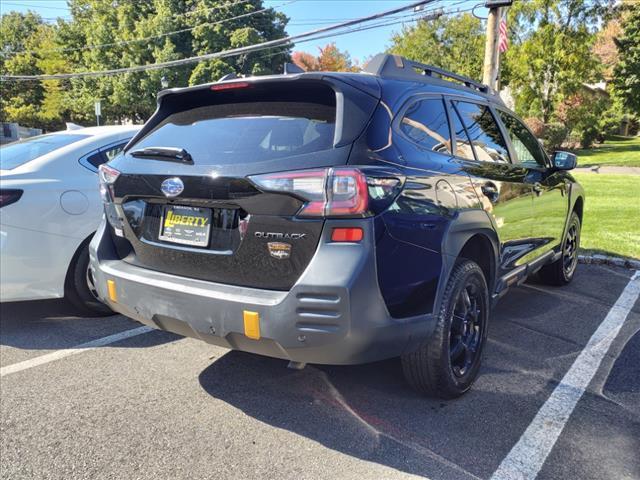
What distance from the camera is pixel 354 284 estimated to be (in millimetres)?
2225

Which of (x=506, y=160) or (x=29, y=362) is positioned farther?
(x=506, y=160)

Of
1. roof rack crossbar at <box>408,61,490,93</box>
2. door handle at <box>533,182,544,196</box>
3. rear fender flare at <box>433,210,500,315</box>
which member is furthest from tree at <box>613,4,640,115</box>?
rear fender flare at <box>433,210,500,315</box>

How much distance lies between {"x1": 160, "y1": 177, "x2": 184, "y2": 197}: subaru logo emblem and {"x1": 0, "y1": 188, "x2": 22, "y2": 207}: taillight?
188 centimetres

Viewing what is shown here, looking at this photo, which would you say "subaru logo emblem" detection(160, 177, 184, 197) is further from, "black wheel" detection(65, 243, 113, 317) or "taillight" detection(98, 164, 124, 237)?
"black wheel" detection(65, 243, 113, 317)

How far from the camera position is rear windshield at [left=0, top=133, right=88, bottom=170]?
427 cm

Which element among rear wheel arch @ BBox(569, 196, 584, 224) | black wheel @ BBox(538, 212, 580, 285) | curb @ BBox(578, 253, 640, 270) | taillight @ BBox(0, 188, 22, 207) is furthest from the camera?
curb @ BBox(578, 253, 640, 270)

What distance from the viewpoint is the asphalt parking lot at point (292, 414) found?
2451mm

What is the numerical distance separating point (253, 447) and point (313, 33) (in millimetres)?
14904

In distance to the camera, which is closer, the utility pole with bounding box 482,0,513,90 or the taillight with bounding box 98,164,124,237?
the taillight with bounding box 98,164,124,237

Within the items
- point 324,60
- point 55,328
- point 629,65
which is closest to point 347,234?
point 55,328

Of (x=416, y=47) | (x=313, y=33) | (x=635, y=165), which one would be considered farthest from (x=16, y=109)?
(x=635, y=165)

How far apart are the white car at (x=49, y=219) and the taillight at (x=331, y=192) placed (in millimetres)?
2623

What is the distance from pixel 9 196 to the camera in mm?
3840

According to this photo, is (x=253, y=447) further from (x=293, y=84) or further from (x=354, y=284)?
(x=293, y=84)
